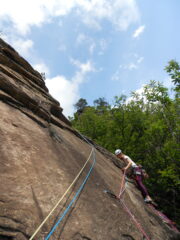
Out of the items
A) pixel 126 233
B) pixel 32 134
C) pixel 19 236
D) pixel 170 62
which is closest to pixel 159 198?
pixel 170 62

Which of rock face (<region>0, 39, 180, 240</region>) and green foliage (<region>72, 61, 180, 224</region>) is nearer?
rock face (<region>0, 39, 180, 240</region>)

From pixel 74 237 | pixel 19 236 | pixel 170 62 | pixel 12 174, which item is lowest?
pixel 19 236

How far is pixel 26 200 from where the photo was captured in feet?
8.75

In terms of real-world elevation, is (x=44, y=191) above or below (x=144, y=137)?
below

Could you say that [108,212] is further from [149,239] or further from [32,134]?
[32,134]

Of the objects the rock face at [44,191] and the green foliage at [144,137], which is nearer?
the rock face at [44,191]

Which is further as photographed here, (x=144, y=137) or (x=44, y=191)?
(x=144, y=137)

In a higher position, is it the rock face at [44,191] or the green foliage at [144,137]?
the green foliage at [144,137]

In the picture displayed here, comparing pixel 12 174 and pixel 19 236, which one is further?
pixel 12 174

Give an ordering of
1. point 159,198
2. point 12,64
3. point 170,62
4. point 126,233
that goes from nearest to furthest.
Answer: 1. point 126,233
2. point 12,64
3. point 170,62
4. point 159,198

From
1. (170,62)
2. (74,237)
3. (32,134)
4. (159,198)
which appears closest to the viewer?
(74,237)

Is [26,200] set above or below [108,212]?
below

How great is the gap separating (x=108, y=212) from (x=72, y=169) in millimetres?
1239

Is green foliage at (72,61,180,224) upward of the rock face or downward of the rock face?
upward
